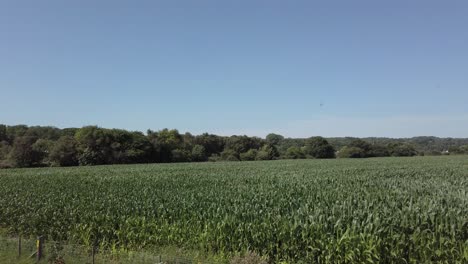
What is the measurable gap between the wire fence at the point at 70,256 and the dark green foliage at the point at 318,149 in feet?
374

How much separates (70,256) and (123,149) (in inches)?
3112

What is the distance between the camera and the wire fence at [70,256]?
33.0ft

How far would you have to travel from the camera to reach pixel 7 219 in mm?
17172

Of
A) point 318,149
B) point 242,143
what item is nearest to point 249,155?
point 242,143

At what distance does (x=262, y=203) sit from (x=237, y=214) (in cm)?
248

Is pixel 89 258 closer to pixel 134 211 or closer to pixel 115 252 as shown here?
pixel 115 252

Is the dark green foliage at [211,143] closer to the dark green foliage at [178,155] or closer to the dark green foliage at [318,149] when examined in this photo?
the dark green foliage at [178,155]

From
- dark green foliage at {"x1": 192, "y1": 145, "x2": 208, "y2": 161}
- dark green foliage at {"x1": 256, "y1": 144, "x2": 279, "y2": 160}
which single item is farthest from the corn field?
dark green foliage at {"x1": 256, "y1": 144, "x2": 279, "y2": 160}

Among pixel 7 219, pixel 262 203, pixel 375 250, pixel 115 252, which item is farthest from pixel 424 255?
pixel 7 219

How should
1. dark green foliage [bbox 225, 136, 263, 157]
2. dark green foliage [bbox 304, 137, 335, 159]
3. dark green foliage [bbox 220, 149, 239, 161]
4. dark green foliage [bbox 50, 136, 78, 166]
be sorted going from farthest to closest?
dark green foliage [bbox 225, 136, 263, 157], dark green foliage [bbox 304, 137, 335, 159], dark green foliage [bbox 220, 149, 239, 161], dark green foliage [bbox 50, 136, 78, 166]

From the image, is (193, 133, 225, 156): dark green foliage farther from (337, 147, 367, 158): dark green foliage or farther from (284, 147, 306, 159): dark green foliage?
(337, 147, 367, 158): dark green foliage

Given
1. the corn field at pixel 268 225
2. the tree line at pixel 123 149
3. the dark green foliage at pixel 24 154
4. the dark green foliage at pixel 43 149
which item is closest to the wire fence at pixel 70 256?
the corn field at pixel 268 225

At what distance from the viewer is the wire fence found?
33.0 feet

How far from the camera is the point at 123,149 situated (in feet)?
286
